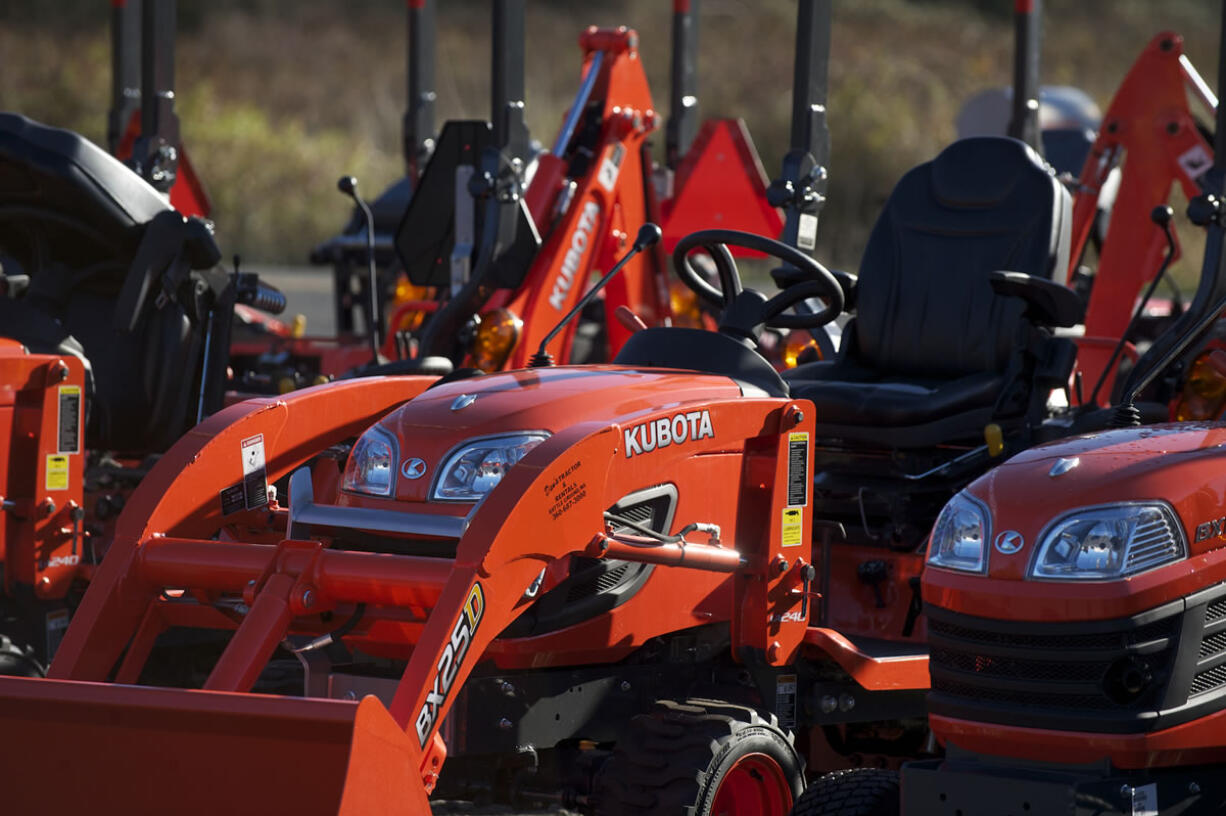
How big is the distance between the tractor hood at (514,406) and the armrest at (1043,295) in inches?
41.6

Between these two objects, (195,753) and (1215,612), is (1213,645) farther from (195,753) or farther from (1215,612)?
(195,753)

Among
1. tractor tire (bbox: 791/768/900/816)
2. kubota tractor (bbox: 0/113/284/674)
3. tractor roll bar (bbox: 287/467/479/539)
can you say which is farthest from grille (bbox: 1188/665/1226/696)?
kubota tractor (bbox: 0/113/284/674)

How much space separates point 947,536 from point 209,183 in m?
26.4

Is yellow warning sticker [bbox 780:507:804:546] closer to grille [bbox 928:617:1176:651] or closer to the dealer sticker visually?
the dealer sticker

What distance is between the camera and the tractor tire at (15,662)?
221 inches

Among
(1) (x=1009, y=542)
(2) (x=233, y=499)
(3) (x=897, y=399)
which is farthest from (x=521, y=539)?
(3) (x=897, y=399)

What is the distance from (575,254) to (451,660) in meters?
5.19

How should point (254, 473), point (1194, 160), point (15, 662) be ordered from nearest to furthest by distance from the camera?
1. point (254, 473)
2. point (15, 662)
3. point (1194, 160)

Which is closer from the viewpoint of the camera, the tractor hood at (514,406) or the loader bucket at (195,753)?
the loader bucket at (195,753)

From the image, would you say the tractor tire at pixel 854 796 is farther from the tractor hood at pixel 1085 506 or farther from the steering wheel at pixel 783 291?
the steering wheel at pixel 783 291

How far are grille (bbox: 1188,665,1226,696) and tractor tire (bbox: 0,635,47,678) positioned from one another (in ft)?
10.8

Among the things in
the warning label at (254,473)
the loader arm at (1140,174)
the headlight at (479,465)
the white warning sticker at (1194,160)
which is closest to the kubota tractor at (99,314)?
the warning label at (254,473)

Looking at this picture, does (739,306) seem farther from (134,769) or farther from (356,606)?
(134,769)

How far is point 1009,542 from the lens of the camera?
3660 mm
